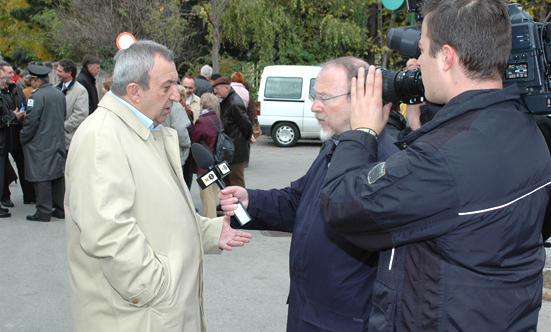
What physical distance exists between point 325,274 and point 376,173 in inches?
31.6

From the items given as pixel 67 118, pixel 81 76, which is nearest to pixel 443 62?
pixel 67 118

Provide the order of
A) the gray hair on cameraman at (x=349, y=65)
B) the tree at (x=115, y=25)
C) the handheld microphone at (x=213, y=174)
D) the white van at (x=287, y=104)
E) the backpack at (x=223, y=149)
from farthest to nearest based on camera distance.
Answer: the tree at (x=115, y=25) < the white van at (x=287, y=104) < the backpack at (x=223, y=149) < the handheld microphone at (x=213, y=174) < the gray hair on cameraman at (x=349, y=65)

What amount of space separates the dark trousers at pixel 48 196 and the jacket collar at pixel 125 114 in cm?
516

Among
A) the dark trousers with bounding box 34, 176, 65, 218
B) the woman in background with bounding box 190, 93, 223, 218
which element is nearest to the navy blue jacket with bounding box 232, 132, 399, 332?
the woman in background with bounding box 190, 93, 223, 218

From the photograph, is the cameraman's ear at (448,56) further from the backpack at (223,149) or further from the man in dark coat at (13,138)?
the man in dark coat at (13,138)

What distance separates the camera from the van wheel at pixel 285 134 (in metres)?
13.9

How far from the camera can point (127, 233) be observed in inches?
75.5

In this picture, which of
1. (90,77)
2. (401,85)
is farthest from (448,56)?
(90,77)

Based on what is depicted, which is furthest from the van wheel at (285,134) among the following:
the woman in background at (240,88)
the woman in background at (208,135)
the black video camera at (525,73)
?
the black video camera at (525,73)

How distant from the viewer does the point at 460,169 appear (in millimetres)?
1299

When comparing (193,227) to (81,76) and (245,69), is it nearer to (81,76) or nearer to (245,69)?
(81,76)

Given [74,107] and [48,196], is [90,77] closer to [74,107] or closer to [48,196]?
[74,107]

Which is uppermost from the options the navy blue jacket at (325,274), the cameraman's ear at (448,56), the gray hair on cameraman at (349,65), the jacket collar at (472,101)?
the cameraman's ear at (448,56)

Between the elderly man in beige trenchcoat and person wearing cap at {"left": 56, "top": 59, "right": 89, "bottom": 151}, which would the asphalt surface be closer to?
the elderly man in beige trenchcoat
